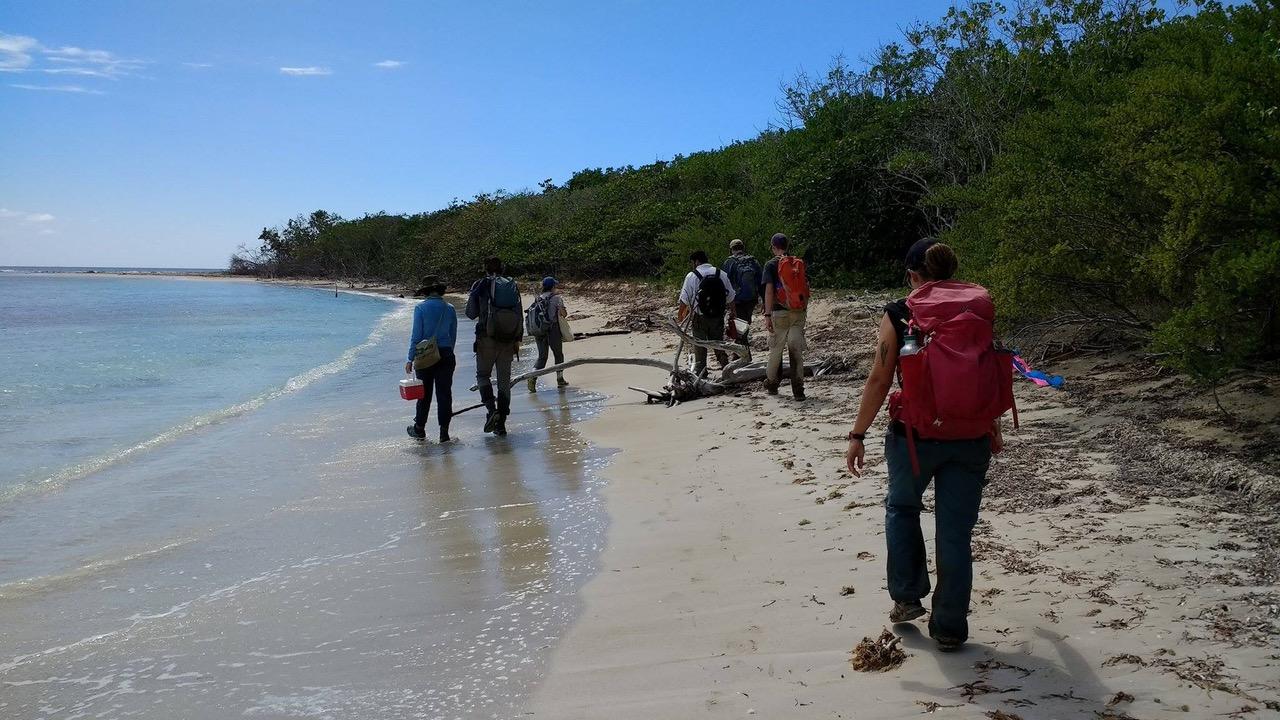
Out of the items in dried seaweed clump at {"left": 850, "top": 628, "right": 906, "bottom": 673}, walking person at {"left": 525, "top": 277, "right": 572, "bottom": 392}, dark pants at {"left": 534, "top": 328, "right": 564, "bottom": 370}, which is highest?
walking person at {"left": 525, "top": 277, "right": 572, "bottom": 392}

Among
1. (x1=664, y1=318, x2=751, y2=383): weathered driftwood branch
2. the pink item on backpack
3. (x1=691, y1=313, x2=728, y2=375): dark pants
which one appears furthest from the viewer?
(x1=691, y1=313, x2=728, y2=375): dark pants

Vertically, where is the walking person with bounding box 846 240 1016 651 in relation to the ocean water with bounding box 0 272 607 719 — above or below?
above

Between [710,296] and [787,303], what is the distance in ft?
6.23

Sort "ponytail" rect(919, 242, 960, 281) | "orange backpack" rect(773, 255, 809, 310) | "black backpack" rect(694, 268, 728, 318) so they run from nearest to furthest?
"ponytail" rect(919, 242, 960, 281) → "orange backpack" rect(773, 255, 809, 310) → "black backpack" rect(694, 268, 728, 318)

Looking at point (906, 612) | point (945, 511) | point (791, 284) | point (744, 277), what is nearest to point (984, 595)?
point (906, 612)

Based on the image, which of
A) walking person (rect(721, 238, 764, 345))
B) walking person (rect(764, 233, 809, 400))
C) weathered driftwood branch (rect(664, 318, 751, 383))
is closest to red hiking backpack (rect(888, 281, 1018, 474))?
walking person (rect(764, 233, 809, 400))

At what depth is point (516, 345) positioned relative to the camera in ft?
33.5

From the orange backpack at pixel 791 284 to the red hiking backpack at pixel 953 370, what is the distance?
5.81 meters

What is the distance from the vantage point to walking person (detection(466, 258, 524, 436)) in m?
9.73

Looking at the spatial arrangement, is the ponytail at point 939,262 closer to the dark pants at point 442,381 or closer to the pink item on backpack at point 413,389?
the dark pants at point 442,381

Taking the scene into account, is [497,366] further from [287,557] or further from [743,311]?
[287,557]

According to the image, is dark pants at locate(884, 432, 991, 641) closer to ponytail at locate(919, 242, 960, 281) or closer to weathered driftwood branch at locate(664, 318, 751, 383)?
ponytail at locate(919, 242, 960, 281)

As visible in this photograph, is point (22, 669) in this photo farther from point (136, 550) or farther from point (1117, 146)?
point (1117, 146)

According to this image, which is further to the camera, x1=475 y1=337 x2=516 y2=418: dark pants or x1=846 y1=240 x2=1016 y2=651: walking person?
x1=475 y1=337 x2=516 y2=418: dark pants
